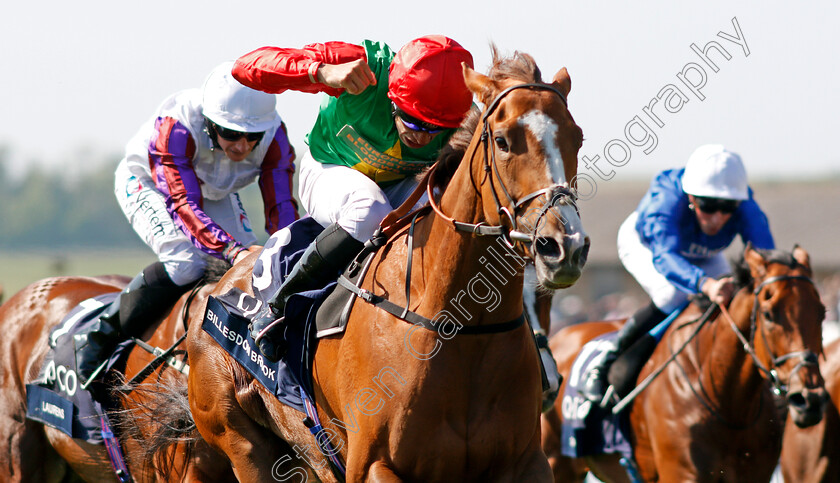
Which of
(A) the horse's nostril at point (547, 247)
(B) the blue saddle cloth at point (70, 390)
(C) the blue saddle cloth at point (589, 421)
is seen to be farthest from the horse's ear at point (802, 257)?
(B) the blue saddle cloth at point (70, 390)

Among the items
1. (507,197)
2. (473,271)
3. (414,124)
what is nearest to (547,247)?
(507,197)

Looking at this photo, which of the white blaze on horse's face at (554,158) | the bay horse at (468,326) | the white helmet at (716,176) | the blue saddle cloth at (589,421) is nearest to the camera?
the white blaze on horse's face at (554,158)

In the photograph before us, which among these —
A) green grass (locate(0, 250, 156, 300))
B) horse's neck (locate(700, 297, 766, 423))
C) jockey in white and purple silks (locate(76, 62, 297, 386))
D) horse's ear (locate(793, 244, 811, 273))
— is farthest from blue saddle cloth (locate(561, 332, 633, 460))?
green grass (locate(0, 250, 156, 300))

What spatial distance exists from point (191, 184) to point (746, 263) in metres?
3.50

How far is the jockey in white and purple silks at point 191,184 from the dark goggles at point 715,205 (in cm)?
282

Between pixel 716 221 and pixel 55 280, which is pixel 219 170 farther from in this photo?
pixel 716 221

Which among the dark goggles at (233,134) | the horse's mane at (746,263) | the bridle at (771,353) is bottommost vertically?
the bridle at (771,353)

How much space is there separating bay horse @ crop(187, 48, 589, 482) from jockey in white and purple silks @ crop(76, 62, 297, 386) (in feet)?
5.28

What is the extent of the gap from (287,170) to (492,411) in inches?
103

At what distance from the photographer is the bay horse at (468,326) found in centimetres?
310

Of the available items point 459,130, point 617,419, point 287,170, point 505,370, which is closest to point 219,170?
point 287,170

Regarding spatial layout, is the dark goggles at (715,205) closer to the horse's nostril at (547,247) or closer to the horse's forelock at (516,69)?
the horse's forelock at (516,69)

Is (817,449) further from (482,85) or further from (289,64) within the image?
(289,64)

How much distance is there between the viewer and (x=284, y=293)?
3.96m
